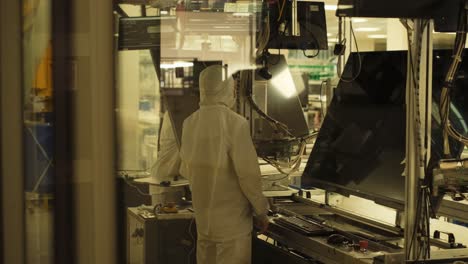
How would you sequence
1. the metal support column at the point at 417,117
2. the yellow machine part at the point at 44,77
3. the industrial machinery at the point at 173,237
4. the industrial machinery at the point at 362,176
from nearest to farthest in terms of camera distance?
the yellow machine part at the point at 44,77, the metal support column at the point at 417,117, the industrial machinery at the point at 362,176, the industrial machinery at the point at 173,237

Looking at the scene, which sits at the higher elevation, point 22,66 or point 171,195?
point 22,66

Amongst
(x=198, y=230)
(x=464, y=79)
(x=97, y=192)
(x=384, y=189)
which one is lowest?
(x=198, y=230)

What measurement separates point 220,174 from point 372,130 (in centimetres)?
82

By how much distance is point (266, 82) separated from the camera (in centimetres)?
403

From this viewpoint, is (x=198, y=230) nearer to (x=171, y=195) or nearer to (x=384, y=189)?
(x=171, y=195)

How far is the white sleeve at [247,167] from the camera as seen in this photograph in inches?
144

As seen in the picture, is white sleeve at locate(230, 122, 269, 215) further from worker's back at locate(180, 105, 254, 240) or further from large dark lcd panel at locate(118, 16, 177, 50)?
large dark lcd panel at locate(118, 16, 177, 50)

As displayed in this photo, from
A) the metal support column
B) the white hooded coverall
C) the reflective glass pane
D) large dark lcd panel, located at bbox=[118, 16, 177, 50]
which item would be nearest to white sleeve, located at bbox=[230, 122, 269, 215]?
the white hooded coverall

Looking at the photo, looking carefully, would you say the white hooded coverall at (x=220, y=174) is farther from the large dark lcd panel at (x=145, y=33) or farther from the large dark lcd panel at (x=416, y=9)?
the large dark lcd panel at (x=416, y=9)

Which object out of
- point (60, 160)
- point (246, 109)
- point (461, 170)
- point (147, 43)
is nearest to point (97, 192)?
point (60, 160)

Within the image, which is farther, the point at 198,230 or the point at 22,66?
the point at 198,230

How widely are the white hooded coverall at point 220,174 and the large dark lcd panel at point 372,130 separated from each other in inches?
13.3

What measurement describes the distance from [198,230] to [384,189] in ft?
3.52

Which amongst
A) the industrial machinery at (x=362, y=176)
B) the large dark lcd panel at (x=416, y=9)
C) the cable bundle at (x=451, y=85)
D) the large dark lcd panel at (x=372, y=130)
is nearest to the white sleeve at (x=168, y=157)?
the industrial machinery at (x=362, y=176)
